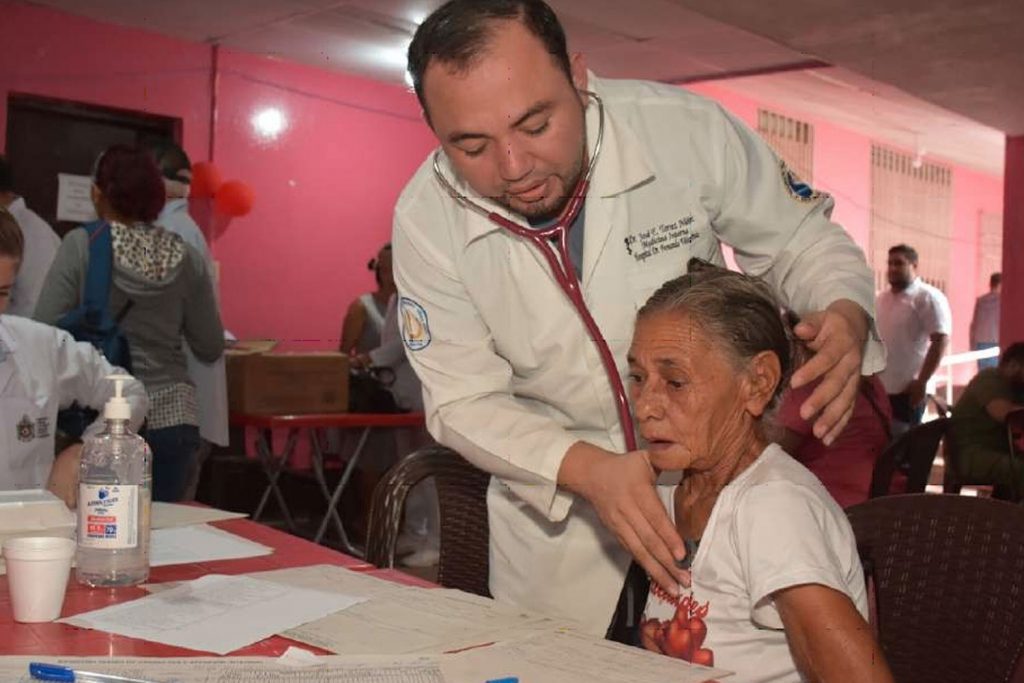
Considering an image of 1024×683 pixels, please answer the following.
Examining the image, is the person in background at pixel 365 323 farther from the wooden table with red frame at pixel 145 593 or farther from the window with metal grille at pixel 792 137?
the wooden table with red frame at pixel 145 593

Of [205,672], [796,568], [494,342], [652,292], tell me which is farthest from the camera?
[494,342]

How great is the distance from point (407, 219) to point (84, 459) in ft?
1.84

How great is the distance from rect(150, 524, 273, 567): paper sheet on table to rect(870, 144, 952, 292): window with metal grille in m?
6.98

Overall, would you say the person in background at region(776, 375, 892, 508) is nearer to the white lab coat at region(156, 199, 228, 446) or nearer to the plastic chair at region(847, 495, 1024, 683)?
the plastic chair at region(847, 495, 1024, 683)

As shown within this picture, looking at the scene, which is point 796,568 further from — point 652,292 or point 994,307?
point 994,307

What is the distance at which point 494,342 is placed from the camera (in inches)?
67.2

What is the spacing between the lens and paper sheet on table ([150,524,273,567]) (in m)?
1.56

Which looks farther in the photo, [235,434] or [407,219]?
[235,434]

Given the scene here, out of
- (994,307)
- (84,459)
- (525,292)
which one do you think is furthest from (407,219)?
(994,307)

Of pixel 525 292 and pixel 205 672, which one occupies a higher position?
pixel 525 292

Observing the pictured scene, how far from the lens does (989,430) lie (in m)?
4.03

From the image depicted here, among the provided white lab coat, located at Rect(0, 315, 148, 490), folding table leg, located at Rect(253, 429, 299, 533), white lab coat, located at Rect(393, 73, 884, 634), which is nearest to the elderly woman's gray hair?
white lab coat, located at Rect(393, 73, 884, 634)

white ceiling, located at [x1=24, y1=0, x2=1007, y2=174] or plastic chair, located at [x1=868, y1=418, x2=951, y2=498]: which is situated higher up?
white ceiling, located at [x1=24, y1=0, x2=1007, y2=174]

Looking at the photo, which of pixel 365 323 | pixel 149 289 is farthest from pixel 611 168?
pixel 365 323
